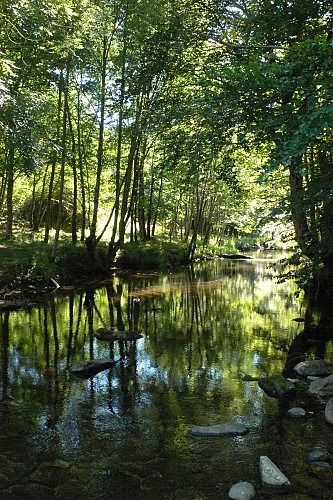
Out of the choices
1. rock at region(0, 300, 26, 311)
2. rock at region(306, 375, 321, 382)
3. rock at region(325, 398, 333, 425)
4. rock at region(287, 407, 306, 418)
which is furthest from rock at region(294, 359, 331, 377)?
rock at region(0, 300, 26, 311)

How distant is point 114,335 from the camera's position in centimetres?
1084

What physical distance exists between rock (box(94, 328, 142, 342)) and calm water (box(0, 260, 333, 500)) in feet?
1.06

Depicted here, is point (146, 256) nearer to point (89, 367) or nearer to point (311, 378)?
point (89, 367)

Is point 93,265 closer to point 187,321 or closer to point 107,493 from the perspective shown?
point 187,321

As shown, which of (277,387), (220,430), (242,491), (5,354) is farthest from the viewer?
(5,354)

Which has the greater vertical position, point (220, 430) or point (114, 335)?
point (114, 335)

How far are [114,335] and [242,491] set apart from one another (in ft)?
22.8

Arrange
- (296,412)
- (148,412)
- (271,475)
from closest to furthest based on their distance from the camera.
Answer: (271,475), (296,412), (148,412)

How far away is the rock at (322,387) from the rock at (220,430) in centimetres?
194

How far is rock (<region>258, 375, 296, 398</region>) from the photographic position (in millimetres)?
7002

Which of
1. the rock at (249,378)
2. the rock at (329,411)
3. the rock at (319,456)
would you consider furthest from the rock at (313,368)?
the rock at (319,456)

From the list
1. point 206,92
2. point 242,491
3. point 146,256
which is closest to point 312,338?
point 206,92

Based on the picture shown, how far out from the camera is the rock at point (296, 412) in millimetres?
6195

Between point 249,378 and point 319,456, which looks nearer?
point 319,456
